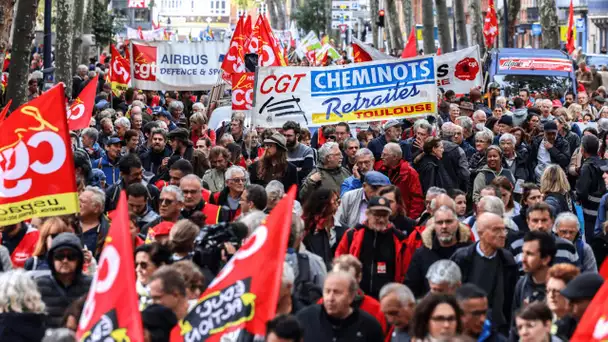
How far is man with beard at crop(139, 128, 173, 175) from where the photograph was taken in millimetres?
15438

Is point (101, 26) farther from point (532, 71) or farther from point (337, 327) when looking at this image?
point (337, 327)

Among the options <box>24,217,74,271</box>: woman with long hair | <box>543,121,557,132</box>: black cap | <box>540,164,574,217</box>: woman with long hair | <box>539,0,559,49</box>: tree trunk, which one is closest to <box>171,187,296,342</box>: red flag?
<box>24,217,74,271</box>: woman with long hair

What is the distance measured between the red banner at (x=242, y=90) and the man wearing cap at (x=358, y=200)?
611 centimetres

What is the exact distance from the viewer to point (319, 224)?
1043 centimetres

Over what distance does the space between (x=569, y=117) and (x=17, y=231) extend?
35.8 ft

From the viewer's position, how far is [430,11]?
4153cm

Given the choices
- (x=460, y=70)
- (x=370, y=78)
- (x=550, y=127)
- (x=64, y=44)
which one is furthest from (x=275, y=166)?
(x=64, y=44)

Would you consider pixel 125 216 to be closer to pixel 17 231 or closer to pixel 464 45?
pixel 17 231

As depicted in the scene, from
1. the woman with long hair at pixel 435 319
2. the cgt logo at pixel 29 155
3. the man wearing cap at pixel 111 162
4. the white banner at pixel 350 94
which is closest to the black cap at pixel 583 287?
the woman with long hair at pixel 435 319

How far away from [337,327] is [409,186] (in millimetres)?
5853

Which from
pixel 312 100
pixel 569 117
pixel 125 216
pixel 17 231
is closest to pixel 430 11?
pixel 569 117

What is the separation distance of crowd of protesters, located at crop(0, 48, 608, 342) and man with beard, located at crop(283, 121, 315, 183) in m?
0.02

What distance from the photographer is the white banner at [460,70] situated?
2133 cm

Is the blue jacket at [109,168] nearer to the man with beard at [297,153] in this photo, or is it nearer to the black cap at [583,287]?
the man with beard at [297,153]
